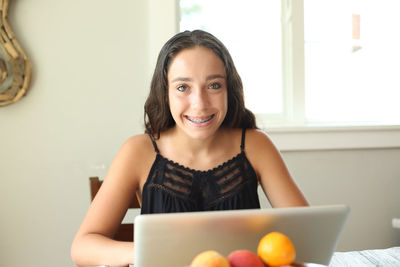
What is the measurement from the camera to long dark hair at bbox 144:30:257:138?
1230mm

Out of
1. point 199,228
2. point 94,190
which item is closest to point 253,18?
point 94,190

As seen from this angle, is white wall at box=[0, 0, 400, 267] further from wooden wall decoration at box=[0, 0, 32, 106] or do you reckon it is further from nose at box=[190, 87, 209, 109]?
nose at box=[190, 87, 209, 109]

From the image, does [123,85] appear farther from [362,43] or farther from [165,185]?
[362,43]

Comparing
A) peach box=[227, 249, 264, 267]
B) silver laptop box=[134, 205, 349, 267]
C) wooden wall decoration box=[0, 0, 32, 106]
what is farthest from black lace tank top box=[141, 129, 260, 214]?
wooden wall decoration box=[0, 0, 32, 106]

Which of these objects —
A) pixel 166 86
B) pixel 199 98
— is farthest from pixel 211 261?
pixel 166 86

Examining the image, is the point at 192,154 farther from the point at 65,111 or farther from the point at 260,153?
the point at 65,111

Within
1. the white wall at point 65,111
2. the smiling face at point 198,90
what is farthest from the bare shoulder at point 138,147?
the white wall at point 65,111

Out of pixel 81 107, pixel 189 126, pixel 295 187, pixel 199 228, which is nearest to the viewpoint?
pixel 199 228

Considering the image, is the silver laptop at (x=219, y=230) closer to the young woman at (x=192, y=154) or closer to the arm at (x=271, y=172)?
the young woman at (x=192, y=154)

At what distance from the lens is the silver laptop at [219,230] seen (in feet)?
2.10

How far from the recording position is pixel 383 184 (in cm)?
220

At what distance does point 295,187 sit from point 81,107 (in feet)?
3.43

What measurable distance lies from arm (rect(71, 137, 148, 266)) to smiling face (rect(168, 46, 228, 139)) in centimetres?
22

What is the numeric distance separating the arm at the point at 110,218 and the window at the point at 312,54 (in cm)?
100
